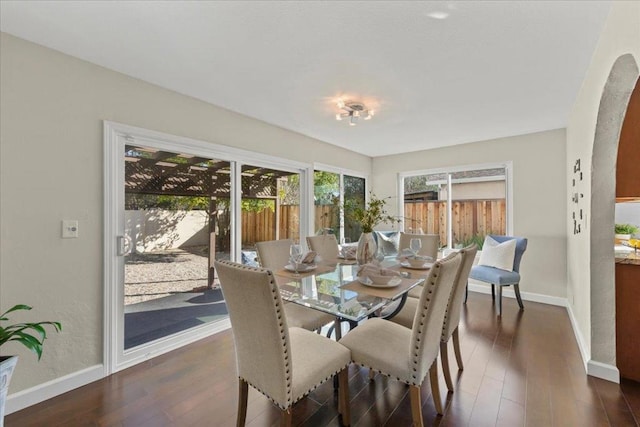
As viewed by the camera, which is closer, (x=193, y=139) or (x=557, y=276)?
(x=193, y=139)

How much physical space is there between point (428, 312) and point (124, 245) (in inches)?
94.2

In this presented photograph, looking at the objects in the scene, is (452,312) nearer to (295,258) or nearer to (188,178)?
(295,258)

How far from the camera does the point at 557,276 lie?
12.5 feet

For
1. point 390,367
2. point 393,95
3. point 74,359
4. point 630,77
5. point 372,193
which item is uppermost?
point 393,95

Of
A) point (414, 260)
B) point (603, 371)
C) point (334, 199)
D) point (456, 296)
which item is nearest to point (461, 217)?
point (334, 199)

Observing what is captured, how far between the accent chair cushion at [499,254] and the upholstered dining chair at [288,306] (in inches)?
102

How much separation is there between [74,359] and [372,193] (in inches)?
186

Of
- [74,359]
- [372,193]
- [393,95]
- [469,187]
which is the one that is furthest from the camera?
[372,193]

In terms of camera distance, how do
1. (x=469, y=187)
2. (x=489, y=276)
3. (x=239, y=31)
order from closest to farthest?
(x=239, y=31), (x=489, y=276), (x=469, y=187)

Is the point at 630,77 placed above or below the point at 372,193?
above

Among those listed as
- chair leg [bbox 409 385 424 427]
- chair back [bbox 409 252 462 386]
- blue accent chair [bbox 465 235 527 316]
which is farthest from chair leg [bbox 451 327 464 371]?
blue accent chair [bbox 465 235 527 316]

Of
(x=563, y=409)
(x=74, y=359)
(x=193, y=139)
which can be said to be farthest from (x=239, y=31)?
(x=563, y=409)

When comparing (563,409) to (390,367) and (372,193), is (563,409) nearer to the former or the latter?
(390,367)

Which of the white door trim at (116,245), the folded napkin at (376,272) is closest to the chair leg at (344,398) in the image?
the folded napkin at (376,272)
